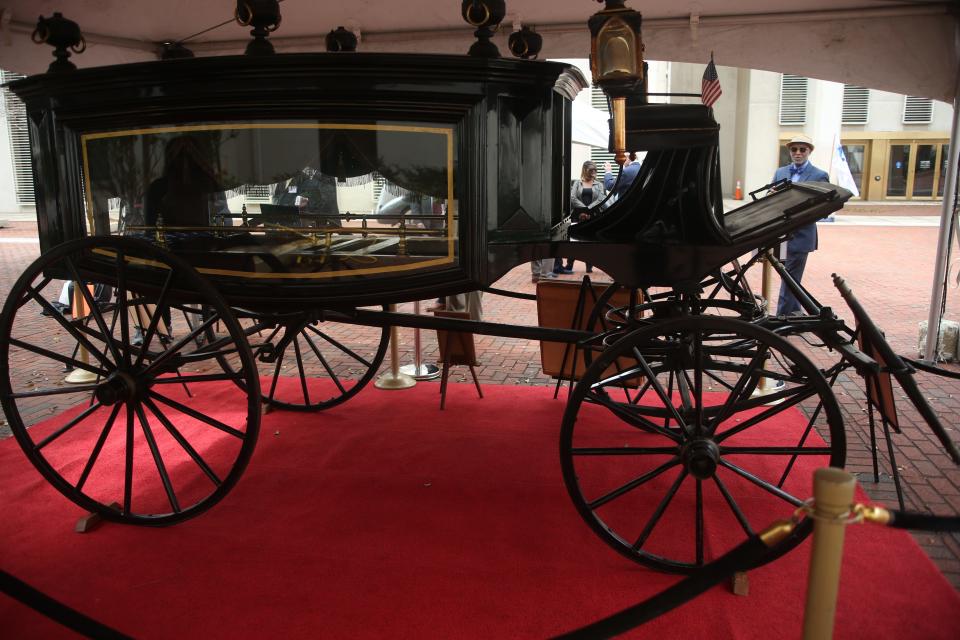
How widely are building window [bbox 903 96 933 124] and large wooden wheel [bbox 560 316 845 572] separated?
2087cm

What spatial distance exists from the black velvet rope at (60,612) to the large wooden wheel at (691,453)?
1.39 m

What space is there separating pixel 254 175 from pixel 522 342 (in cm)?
384

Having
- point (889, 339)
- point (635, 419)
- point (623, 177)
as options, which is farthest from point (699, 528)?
point (623, 177)

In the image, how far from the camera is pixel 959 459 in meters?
2.31

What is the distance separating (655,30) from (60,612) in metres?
4.92

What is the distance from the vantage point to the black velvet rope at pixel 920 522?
144 cm

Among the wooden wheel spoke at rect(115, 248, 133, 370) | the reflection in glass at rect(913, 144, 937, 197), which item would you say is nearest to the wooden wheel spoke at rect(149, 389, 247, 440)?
the wooden wheel spoke at rect(115, 248, 133, 370)

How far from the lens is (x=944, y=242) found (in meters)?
4.65

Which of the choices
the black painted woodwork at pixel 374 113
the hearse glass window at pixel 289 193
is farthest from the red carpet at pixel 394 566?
the hearse glass window at pixel 289 193

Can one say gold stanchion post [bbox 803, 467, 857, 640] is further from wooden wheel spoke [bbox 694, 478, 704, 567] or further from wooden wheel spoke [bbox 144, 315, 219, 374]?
A: wooden wheel spoke [bbox 144, 315, 219, 374]

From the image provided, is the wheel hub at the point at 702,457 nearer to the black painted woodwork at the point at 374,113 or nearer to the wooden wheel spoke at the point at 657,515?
the wooden wheel spoke at the point at 657,515

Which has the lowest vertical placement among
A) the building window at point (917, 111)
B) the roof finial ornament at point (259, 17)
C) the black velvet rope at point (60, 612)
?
the black velvet rope at point (60, 612)

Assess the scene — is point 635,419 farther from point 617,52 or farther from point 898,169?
point 898,169

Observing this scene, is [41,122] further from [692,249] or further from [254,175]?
[692,249]
